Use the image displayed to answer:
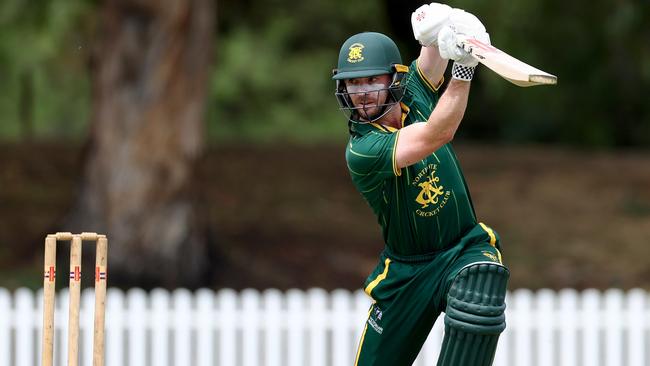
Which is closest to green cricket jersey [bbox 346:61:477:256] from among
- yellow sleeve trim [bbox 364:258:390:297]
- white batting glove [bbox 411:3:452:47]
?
yellow sleeve trim [bbox 364:258:390:297]

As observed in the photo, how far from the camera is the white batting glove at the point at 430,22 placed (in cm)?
374

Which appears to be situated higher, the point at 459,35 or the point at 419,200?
the point at 459,35

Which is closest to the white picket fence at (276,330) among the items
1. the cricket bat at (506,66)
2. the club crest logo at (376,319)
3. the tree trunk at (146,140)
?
the tree trunk at (146,140)

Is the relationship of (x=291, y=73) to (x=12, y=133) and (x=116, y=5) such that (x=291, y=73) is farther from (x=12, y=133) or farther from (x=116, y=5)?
(x=116, y=5)

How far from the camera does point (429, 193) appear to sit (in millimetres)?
4027

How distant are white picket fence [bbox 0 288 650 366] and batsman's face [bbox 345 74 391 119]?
313 centimetres

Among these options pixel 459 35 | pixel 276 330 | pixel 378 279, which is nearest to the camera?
pixel 459 35

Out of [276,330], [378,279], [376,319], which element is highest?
[378,279]

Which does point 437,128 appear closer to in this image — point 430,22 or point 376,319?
point 430,22

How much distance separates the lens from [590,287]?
32.5 feet

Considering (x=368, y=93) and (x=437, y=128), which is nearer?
(x=437, y=128)

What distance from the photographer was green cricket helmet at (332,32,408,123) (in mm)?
3980

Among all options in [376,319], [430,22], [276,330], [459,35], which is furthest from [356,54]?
[276,330]

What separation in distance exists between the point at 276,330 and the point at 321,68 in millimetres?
9524
